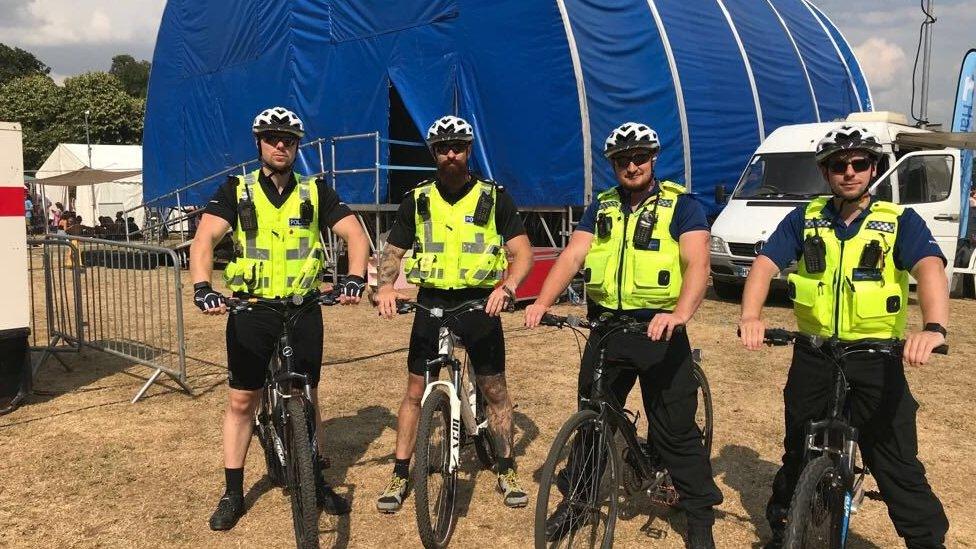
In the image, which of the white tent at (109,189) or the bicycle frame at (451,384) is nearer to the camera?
the bicycle frame at (451,384)

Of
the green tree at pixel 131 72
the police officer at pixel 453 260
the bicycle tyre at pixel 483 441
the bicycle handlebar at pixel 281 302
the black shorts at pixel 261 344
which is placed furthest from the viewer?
the green tree at pixel 131 72

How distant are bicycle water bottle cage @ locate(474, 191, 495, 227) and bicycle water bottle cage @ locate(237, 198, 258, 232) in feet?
4.00

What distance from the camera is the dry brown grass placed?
4.09m

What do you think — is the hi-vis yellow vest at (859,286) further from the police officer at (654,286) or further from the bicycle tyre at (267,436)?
the bicycle tyre at (267,436)

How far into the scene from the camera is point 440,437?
3.95 meters

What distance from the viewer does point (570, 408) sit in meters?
6.37

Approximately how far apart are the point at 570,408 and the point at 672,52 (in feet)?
35.6

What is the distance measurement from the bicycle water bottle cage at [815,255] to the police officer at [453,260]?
152 cm

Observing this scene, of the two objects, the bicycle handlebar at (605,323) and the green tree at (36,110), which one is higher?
the green tree at (36,110)

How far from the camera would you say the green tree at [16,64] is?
74.8 meters

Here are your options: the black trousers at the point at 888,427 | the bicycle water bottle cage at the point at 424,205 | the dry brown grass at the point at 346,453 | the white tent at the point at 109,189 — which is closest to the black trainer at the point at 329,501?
the dry brown grass at the point at 346,453

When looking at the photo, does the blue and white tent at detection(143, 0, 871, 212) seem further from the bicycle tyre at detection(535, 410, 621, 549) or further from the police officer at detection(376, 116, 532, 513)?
the bicycle tyre at detection(535, 410, 621, 549)

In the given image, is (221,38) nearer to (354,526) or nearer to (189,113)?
(189,113)

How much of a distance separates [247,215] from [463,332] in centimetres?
135
